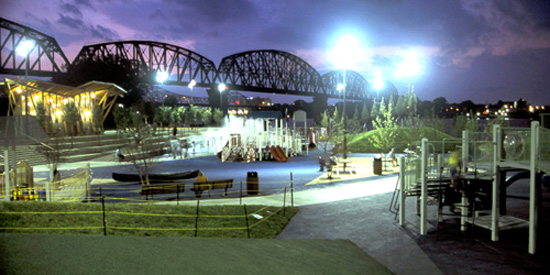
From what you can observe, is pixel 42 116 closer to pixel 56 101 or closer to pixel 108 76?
pixel 56 101

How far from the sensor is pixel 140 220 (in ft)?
38.2

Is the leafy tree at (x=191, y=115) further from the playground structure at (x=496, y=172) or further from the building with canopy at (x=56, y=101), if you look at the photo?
the playground structure at (x=496, y=172)

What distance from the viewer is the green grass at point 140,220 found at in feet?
34.6

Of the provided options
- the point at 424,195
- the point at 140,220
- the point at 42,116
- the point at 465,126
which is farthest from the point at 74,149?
the point at 465,126

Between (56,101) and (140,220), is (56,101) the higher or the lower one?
the higher one

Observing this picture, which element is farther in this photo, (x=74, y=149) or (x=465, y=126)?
(x=465, y=126)

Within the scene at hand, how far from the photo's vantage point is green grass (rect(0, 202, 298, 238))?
1053 centimetres

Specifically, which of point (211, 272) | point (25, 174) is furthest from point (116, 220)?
point (25, 174)

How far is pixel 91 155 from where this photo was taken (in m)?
32.8

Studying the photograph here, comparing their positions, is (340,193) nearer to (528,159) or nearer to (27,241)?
(528,159)

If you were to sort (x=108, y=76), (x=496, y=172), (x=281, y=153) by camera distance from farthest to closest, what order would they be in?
(x=108, y=76) → (x=281, y=153) → (x=496, y=172)

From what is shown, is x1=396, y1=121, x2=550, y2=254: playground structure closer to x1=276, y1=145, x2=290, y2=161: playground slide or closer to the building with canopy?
x1=276, y1=145, x2=290, y2=161: playground slide

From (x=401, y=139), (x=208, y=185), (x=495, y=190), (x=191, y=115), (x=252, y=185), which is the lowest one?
(x=252, y=185)

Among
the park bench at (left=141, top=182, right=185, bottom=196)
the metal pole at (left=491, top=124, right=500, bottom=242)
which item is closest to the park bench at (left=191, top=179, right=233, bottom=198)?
the park bench at (left=141, top=182, right=185, bottom=196)
